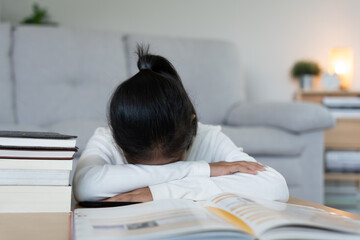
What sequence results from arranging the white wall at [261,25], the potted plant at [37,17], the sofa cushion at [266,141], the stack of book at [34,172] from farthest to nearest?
the white wall at [261,25]
the potted plant at [37,17]
the sofa cushion at [266,141]
the stack of book at [34,172]

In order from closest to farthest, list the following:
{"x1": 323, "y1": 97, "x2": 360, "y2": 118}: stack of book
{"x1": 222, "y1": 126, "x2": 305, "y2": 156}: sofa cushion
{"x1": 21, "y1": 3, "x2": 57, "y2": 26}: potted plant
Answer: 1. {"x1": 222, "y1": 126, "x2": 305, "y2": 156}: sofa cushion
2. {"x1": 323, "y1": 97, "x2": 360, "y2": 118}: stack of book
3. {"x1": 21, "y1": 3, "x2": 57, "y2": 26}: potted plant

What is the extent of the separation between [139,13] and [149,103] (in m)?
2.74

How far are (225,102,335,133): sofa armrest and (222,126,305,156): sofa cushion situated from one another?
7 cm

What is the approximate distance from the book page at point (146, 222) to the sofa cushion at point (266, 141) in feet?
4.48

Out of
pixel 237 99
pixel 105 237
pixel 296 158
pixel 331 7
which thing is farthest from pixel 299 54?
pixel 105 237

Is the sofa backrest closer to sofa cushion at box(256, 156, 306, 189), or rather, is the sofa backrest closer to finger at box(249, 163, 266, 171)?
sofa cushion at box(256, 156, 306, 189)

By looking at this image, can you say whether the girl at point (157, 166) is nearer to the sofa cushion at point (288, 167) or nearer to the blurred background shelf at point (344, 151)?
the sofa cushion at point (288, 167)

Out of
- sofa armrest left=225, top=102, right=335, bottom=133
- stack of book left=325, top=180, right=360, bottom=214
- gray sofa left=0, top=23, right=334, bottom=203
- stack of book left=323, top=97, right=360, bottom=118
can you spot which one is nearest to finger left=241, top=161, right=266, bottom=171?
→ gray sofa left=0, top=23, right=334, bottom=203

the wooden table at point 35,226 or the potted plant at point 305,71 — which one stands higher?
the wooden table at point 35,226

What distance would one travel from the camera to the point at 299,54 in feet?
11.5

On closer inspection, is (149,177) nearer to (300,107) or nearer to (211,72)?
(300,107)

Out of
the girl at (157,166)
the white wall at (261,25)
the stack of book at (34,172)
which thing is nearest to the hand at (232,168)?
the girl at (157,166)

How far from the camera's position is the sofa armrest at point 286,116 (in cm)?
212

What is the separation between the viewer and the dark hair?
830mm
